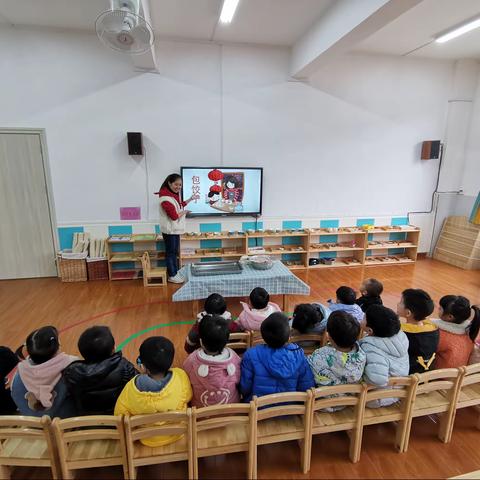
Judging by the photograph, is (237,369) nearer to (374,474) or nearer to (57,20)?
(374,474)

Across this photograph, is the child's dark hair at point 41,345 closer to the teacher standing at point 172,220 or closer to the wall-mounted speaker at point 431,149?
the teacher standing at point 172,220

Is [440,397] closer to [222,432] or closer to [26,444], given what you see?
[222,432]

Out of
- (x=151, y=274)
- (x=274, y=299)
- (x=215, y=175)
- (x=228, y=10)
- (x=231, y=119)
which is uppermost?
(x=228, y=10)

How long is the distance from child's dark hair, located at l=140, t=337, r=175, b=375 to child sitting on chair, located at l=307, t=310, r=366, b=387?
0.82 metres

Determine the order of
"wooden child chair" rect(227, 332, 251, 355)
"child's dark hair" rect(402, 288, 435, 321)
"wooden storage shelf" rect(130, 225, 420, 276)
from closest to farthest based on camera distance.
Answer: "child's dark hair" rect(402, 288, 435, 321), "wooden child chair" rect(227, 332, 251, 355), "wooden storage shelf" rect(130, 225, 420, 276)

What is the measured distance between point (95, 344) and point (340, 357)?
1275 mm

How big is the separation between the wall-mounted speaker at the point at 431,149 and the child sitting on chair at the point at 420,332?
14.8ft

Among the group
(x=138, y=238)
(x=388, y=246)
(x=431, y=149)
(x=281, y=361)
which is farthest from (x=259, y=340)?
(x=431, y=149)

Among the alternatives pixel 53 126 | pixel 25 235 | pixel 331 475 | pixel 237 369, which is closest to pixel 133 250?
pixel 25 235

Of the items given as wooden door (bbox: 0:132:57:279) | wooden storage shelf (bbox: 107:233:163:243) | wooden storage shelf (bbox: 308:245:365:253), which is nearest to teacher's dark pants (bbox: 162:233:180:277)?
wooden storage shelf (bbox: 107:233:163:243)

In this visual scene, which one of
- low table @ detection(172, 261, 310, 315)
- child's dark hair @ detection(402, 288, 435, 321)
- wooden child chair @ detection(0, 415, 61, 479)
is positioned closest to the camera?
wooden child chair @ detection(0, 415, 61, 479)

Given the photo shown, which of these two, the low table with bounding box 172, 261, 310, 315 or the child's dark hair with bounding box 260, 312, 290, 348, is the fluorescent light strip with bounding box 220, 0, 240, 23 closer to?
the low table with bounding box 172, 261, 310, 315

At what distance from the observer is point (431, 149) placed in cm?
551

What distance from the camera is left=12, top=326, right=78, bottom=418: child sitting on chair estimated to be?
159cm
